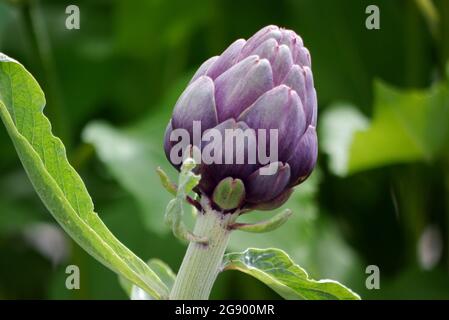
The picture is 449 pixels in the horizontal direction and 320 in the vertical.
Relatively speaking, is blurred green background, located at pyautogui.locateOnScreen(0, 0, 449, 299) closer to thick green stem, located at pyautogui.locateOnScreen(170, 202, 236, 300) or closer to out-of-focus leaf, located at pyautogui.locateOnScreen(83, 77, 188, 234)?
out-of-focus leaf, located at pyautogui.locateOnScreen(83, 77, 188, 234)

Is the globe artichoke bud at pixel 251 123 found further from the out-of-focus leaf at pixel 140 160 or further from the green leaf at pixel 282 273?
the out-of-focus leaf at pixel 140 160

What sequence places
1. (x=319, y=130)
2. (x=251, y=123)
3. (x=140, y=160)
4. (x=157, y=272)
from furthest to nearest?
(x=319, y=130) → (x=140, y=160) → (x=157, y=272) → (x=251, y=123)

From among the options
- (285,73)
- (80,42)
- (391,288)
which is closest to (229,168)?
(285,73)

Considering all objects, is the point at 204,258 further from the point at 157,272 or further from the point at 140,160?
the point at 140,160

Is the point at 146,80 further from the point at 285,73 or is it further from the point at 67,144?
the point at 285,73

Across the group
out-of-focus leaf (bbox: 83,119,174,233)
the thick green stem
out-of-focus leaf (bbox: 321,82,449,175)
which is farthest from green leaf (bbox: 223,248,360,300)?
out-of-focus leaf (bbox: 321,82,449,175)

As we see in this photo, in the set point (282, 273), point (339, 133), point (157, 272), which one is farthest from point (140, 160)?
point (282, 273)

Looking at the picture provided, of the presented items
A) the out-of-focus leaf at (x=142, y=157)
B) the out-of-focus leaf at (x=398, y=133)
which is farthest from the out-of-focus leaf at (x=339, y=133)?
the out-of-focus leaf at (x=142, y=157)
